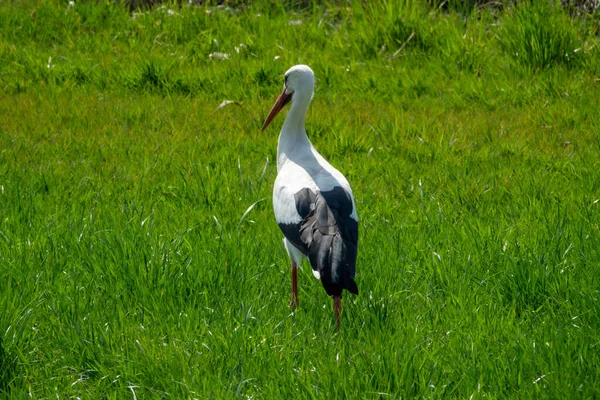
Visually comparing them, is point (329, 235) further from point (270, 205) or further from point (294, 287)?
point (270, 205)

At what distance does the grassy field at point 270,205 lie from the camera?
3.29 meters

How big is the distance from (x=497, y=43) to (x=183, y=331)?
15.4 feet

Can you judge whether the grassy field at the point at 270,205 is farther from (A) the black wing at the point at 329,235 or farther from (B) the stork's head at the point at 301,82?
(B) the stork's head at the point at 301,82

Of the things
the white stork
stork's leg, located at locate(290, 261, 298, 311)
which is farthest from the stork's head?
stork's leg, located at locate(290, 261, 298, 311)

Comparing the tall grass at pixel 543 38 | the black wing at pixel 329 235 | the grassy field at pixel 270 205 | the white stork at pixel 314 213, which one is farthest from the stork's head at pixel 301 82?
the tall grass at pixel 543 38

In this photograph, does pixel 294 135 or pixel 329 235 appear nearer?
pixel 329 235

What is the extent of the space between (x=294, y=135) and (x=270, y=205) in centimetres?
54

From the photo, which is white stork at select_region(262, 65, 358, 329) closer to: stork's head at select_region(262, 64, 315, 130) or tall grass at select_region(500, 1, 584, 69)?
stork's head at select_region(262, 64, 315, 130)

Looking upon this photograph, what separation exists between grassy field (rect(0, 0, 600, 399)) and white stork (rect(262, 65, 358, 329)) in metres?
0.23

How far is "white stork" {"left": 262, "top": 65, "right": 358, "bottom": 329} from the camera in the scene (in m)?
3.50

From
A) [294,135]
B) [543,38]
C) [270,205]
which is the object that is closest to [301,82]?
[294,135]

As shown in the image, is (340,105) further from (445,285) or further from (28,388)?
(28,388)

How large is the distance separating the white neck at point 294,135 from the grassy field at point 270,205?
414mm

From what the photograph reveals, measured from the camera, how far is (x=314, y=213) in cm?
386
